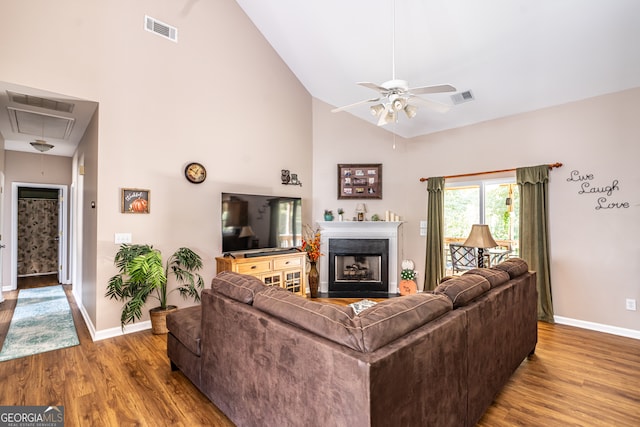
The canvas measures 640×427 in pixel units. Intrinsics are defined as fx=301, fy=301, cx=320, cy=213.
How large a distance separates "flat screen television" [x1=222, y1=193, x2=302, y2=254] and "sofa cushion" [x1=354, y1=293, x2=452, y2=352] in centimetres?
308

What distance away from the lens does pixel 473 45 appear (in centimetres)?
342

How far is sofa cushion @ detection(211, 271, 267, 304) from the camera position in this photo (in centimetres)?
189

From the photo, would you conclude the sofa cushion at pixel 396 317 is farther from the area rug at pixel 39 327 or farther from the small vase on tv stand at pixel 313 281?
the small vase on tv stand at pixel 313 281

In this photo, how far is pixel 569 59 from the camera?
3.35 m

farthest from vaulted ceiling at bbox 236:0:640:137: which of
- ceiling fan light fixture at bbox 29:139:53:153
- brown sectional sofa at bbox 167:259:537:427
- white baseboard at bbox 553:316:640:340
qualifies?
ceiling fan light fixture at bbox 29:139:53:153

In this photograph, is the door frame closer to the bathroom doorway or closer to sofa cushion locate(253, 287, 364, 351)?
the bathroom doorway

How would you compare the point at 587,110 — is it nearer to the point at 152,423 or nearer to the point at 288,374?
the point at 288,374

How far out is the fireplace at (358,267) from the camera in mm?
5340

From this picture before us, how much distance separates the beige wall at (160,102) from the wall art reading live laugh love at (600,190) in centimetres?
419

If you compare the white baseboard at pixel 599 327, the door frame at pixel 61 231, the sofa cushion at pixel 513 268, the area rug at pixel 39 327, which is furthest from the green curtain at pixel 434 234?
the door frame at pixel 61 231

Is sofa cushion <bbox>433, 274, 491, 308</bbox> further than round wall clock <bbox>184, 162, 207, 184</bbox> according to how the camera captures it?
No

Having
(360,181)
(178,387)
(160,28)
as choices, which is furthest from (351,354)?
(360,181)

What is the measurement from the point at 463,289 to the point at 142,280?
3.23 meters

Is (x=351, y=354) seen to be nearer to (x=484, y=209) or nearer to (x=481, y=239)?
(x=481, y=239)
